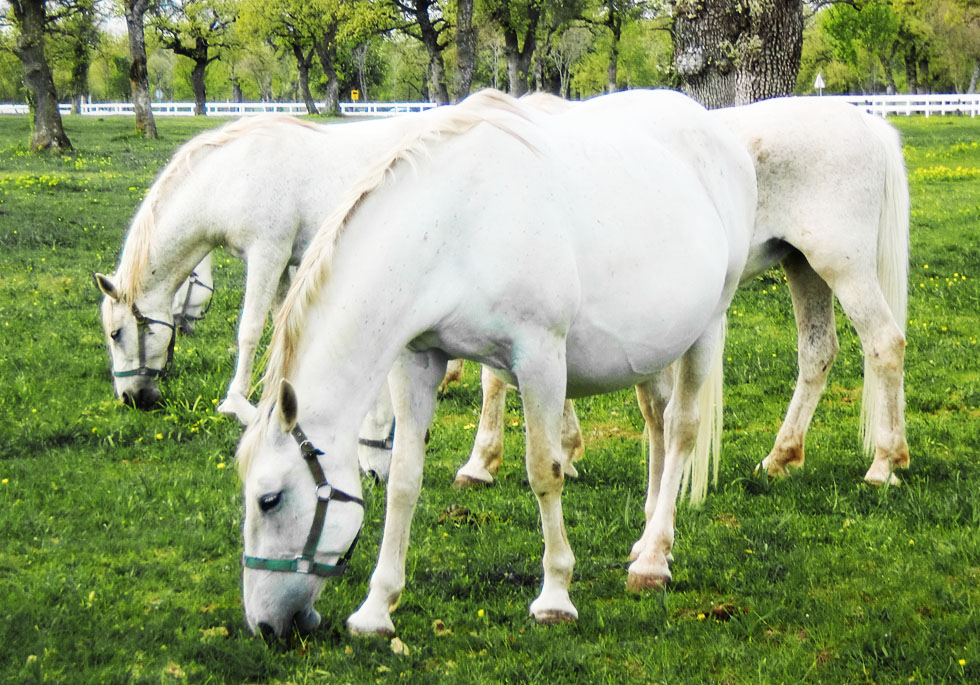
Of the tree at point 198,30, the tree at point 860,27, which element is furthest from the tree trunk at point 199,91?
the tree at point 860,27

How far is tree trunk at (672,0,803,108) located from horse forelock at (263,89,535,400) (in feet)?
20.8

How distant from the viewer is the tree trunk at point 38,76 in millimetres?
24016

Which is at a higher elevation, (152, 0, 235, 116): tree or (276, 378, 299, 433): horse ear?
(152, 0, 235, 116): tree

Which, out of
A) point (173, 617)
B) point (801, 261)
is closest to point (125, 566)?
point (173, 617)

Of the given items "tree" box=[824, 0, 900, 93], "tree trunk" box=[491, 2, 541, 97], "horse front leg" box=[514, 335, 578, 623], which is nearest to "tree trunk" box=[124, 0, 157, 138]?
"tree trunk" box=[491, 2, 541, 97]

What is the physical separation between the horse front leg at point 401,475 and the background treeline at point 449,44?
20312mm

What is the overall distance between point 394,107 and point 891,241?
139 ft

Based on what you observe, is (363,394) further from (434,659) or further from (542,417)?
(434,659)

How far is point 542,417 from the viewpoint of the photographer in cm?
376

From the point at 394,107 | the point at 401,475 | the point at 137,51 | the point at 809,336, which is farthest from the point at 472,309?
the point at 394,107

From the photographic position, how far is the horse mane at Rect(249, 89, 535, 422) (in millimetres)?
3262

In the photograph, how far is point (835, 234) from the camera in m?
5.57

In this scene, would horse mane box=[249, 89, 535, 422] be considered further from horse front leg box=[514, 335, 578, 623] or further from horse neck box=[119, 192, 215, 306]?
horse neck box=[119, 192, 215, 306]

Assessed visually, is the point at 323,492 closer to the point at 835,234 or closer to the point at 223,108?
the point at 835,234
